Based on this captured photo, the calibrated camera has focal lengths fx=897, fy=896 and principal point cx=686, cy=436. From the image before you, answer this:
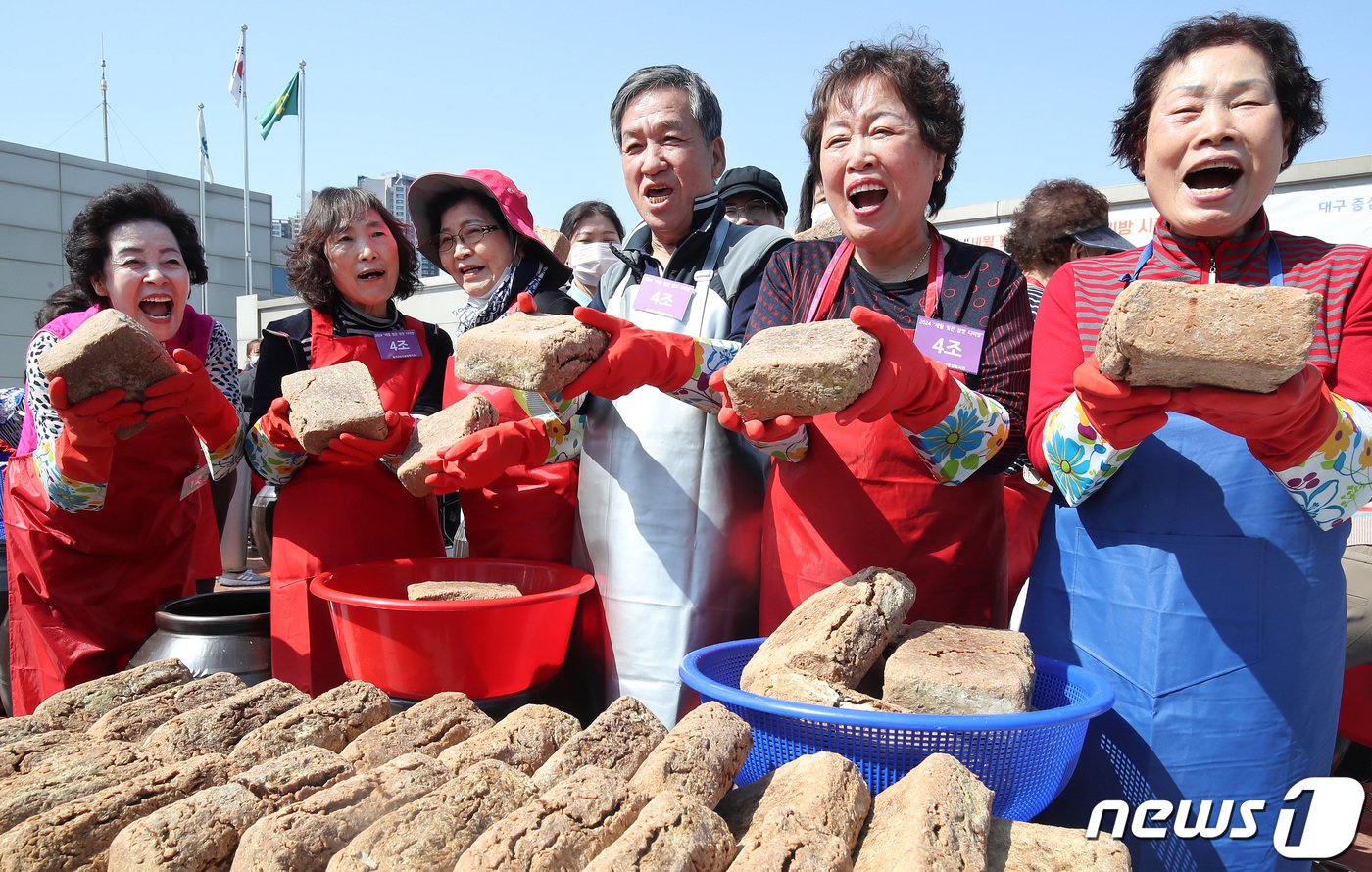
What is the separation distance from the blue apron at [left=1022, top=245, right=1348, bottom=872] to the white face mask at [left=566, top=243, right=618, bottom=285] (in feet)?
12.0

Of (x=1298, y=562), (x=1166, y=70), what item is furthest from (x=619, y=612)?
(x=1166, y=70)

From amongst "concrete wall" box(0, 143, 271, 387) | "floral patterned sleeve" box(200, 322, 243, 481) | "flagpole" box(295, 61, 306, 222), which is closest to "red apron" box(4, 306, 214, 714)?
"floral patterned sleeve" box(200, 322, 243, 481)

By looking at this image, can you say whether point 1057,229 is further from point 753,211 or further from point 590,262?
point 590,262

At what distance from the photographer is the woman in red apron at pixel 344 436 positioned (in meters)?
2.68

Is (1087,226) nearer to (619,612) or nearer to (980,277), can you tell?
(980,277)

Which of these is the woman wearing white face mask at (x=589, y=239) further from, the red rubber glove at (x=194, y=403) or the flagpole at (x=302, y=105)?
the flagpole at (x=302, y=105)

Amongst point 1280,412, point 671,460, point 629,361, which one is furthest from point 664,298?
point 1280,412

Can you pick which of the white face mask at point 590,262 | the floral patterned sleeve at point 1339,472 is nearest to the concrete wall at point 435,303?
the white face mask at point 590,262

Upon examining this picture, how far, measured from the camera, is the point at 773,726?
1.56m

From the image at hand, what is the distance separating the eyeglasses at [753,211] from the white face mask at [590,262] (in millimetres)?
763

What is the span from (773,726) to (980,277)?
1.15 m

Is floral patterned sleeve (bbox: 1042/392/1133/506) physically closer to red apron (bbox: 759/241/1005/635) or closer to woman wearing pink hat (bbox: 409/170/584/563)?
red apron (bbox: 759/241/1005/635)

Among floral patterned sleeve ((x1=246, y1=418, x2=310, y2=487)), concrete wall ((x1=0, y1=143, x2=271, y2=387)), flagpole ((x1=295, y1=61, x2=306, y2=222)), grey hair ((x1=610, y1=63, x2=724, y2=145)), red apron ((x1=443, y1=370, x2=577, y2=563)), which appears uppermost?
flagpole ((x1=295, y1=61, x2=306, y2=222))

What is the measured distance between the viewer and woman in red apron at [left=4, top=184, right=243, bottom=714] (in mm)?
2697
